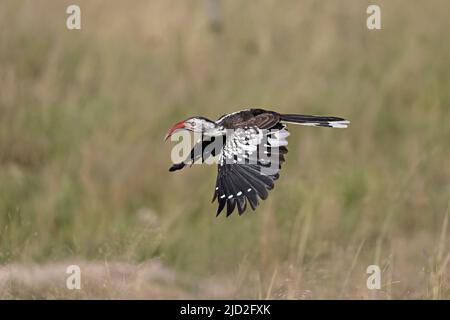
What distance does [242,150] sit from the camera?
3963 mm

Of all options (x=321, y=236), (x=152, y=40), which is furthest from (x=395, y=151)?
(x=152, y=40)

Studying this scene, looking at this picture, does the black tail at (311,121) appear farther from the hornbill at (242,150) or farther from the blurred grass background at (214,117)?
the blurred grass background at (214,117)

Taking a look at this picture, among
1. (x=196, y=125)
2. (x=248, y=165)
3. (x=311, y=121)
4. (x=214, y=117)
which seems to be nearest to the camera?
(x=248, y=165)

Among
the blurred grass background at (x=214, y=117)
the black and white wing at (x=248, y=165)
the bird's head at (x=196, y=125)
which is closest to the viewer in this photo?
the black and white wing at (x=248, y=165)

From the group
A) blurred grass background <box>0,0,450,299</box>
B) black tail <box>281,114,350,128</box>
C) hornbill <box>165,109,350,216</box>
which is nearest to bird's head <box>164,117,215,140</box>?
hornbill <box>165,109,350,216</box>

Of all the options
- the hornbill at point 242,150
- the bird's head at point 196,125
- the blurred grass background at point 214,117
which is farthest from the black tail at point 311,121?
the blurred grass background at point 214,117

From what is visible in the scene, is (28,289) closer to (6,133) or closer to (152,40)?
(6,133)

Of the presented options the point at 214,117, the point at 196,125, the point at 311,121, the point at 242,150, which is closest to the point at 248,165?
the point at 242,150

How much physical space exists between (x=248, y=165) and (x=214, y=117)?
146 inches

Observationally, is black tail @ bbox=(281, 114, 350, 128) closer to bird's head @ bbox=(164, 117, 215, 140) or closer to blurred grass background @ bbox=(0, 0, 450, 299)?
bird's head @ bbox=(164, 117, 215, 140)

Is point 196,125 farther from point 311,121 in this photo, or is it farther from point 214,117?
point 214,117

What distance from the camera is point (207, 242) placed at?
677 centimetres

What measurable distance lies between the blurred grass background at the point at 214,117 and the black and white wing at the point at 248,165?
122 centimetres

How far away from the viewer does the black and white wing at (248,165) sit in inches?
149
